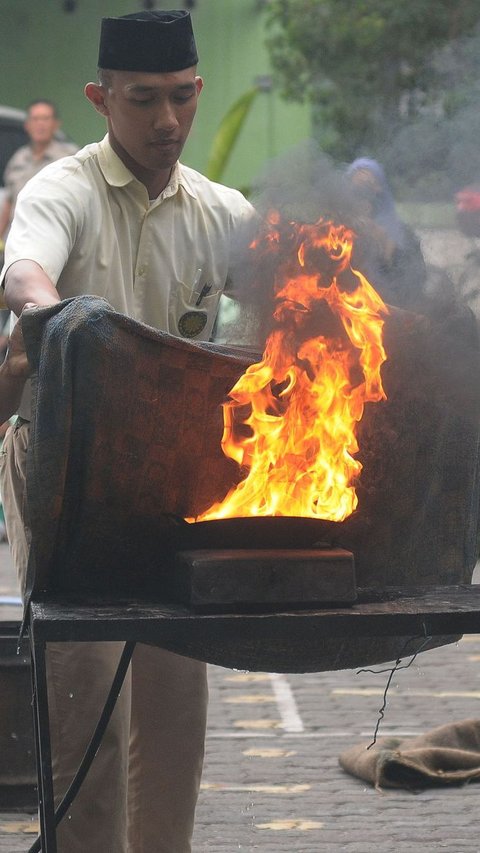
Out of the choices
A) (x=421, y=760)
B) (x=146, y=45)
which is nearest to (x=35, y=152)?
(x=421, y=760)

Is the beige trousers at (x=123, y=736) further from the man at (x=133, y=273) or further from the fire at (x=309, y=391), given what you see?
the fire at (x=309, y=391)

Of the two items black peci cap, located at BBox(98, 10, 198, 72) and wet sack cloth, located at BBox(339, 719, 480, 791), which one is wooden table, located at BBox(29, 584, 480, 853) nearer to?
black peci cap, located at BBox(98, 10, 198, 72)

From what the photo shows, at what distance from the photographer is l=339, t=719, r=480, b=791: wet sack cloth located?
4777 millimetres

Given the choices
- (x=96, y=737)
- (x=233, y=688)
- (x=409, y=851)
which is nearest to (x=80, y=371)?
(x=96, y=737)

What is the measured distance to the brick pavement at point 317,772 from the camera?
4.26 metres

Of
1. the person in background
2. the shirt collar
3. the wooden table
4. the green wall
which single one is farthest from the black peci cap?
the green wall


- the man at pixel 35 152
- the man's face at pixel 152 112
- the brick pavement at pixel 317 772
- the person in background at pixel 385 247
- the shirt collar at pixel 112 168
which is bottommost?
the brick pavement at pixel 317 772

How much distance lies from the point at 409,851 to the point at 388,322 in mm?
1768

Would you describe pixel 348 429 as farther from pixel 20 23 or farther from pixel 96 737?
pixel 20 23

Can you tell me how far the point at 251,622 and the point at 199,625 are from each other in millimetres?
97

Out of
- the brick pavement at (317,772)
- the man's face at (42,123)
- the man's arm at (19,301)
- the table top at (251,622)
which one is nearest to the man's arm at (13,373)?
the man's arm at (19,301)

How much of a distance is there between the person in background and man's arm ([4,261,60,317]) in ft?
2.19

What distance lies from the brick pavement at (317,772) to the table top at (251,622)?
1598 millimetres

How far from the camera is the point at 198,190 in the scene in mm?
3561
